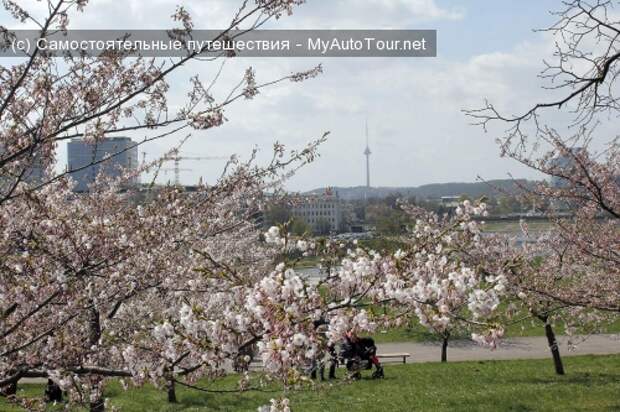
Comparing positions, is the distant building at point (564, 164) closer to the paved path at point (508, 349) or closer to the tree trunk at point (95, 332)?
the tree trunk at point (95, 332)

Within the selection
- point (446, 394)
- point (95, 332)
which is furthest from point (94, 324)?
point (446, 394)

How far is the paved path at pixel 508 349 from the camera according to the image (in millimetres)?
17906

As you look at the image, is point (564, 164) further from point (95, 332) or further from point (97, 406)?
point (97, 406)

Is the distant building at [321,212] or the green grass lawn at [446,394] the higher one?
the distant building at [321,212]

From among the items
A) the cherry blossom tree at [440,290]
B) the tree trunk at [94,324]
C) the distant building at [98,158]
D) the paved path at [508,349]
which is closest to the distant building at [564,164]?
the cherry blossom tree at [440,290]

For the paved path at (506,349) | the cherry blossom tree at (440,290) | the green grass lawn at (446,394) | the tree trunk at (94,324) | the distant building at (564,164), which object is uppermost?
the distant building at (564,164)

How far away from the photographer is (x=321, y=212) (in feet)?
236

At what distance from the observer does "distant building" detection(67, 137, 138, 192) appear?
5.43m

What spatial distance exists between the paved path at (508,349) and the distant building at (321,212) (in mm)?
4892

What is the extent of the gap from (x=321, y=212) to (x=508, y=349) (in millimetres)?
53164

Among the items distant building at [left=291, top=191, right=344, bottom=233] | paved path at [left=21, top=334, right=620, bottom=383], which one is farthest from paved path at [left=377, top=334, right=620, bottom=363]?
distant building at [left=291, top=191, right=344, bottom=233]

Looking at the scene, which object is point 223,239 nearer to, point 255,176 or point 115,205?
point 115,205

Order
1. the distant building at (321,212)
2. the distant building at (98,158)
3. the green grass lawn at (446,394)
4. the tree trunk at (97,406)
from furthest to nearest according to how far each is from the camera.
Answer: the green grass lawn at (446,394)
the distant building at (321,212)
the tree trunk at (97,406)
the distant building at (98,158)

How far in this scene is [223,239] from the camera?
682 inches
